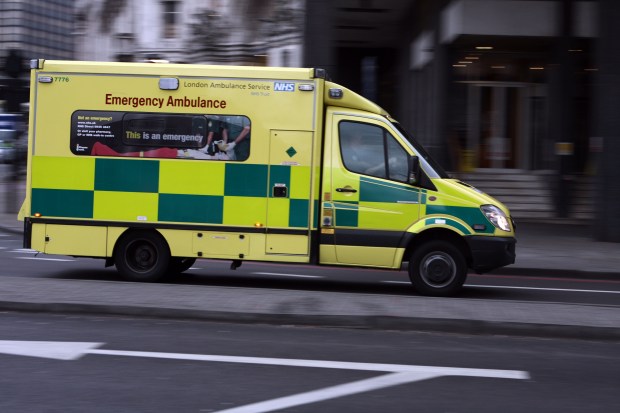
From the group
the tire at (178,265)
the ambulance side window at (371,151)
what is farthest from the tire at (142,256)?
the ambulance side window at (371,151)

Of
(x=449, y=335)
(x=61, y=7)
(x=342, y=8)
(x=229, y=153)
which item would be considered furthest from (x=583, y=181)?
(x=61, y=7)

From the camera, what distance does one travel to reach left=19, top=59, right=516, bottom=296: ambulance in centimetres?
1082

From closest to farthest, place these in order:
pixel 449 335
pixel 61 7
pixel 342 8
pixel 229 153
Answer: pixel 449 335, pixel 229 153, pixel 342 8, pixel 61 7

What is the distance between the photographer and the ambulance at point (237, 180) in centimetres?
1082

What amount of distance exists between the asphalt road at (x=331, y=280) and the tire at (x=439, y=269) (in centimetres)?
50

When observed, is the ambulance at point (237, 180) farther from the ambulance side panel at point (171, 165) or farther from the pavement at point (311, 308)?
the pavement at point (311, 308)

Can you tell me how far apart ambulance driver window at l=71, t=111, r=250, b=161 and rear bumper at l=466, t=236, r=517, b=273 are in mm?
3036

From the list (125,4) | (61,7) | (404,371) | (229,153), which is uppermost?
(61,7)

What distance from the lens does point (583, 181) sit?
2420 centimetres

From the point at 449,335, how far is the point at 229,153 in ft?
13.5

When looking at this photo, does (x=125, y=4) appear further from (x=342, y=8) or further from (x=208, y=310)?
(x=208, y=310)

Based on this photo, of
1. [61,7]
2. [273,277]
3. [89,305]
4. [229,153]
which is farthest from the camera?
[61,7]

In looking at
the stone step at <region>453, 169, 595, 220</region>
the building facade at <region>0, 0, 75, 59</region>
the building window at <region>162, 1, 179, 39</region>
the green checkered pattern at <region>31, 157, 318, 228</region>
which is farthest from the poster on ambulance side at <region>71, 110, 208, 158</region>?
the building facade at <region>0, 0, 75, 59</region>

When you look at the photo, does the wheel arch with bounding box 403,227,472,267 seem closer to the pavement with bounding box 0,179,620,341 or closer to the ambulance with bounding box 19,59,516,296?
the ambulance with bounding box 19,59,516,296
